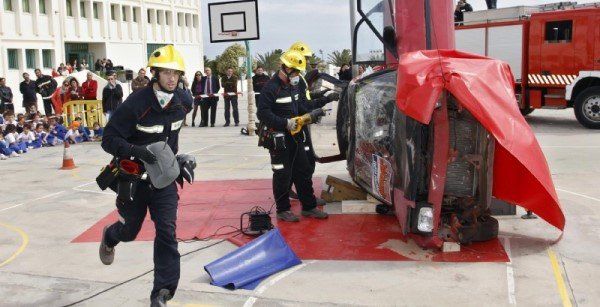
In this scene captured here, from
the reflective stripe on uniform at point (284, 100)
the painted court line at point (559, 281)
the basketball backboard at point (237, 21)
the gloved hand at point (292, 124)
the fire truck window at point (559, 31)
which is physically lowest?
the painted court line at point (559, 281)

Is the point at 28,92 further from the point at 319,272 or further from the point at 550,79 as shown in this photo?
the point at 319,272

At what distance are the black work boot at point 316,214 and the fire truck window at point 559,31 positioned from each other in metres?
A: 11.1

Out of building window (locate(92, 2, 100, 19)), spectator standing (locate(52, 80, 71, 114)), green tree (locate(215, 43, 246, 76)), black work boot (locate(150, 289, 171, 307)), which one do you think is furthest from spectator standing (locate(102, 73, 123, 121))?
green tree (locate(215, 43, 246, 76))

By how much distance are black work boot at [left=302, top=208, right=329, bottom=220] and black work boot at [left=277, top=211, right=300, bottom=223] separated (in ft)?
0.61

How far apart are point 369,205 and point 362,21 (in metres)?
2.14

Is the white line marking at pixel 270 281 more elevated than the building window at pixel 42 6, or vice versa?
the building window at pixel 42 6

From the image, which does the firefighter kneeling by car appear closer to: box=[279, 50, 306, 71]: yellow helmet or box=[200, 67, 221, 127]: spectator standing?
box=[279, 50, 306, 71]: yellow helmet

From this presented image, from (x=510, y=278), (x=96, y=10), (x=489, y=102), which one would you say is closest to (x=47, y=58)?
(x=96, y=10)

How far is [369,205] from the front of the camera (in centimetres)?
784

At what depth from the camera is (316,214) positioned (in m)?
7.69

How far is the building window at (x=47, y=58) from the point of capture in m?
38.2

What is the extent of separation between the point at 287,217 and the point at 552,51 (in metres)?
11.4

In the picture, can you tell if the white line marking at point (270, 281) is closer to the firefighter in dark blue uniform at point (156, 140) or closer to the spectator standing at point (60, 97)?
the firefighter in dark blue uniform at point (156, 140)

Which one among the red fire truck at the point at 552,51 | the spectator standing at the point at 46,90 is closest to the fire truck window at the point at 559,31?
the red fire truck at the point at 552,51
